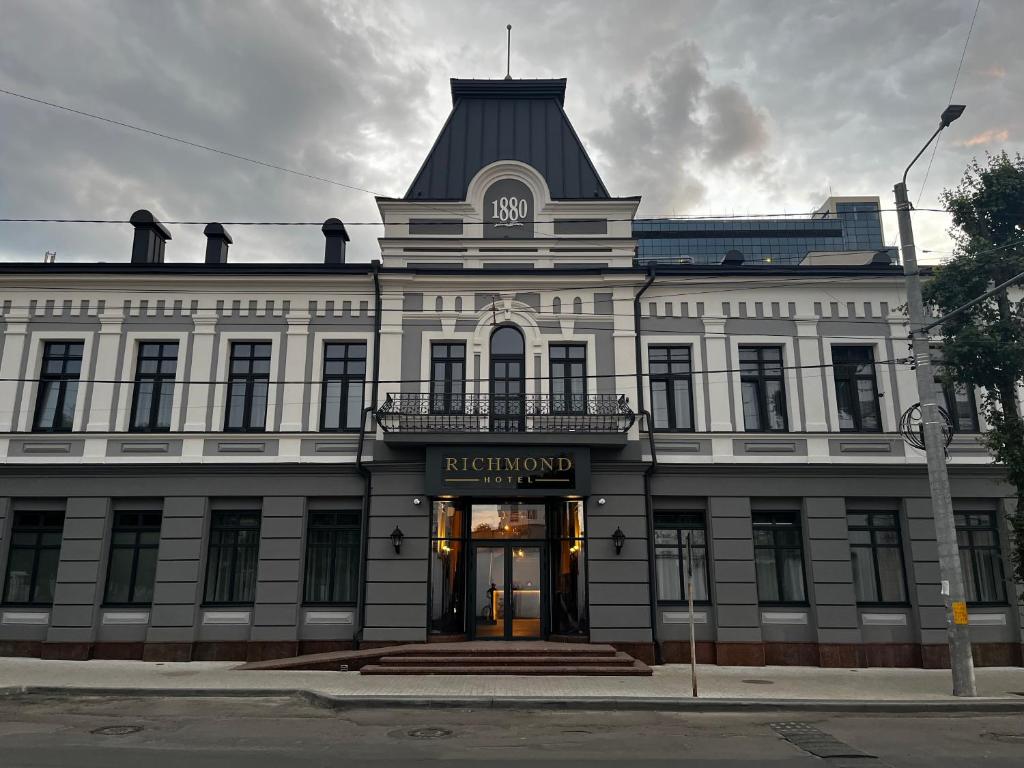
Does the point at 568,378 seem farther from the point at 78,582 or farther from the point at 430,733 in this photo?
the point at 78,582

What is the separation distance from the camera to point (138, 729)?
36.5 ft

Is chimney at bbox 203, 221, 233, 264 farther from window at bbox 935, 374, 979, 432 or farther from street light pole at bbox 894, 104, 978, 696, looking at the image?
window at bbox 935, 374, 979, 432

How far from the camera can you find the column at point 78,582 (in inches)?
687

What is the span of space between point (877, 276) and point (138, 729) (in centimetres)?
1896

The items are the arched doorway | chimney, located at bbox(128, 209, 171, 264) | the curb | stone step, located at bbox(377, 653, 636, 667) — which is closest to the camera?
the curb

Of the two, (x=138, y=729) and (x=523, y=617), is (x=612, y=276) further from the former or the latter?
(x=138, y=729)

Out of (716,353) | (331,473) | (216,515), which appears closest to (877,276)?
(716,353)

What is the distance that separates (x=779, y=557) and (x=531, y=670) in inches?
271

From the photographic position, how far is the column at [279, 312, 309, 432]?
739 inches

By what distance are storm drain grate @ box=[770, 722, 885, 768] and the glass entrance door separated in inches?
289

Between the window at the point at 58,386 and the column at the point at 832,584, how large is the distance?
18630 millimetres

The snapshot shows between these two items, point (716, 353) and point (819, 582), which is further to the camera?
point (716, 353)

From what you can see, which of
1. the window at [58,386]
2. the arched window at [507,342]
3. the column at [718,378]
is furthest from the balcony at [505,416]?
the window at [58,386]

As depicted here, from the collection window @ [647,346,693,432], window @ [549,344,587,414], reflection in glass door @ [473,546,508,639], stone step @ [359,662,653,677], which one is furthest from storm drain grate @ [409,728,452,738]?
window @ [647,346,693,432]
